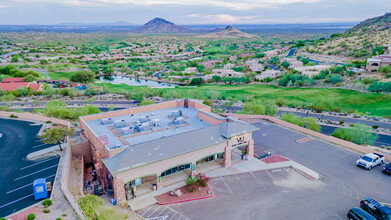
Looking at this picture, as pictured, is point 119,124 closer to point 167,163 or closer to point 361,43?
point 167,163

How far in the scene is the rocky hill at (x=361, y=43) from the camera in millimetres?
114500

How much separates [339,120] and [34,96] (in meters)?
80.8

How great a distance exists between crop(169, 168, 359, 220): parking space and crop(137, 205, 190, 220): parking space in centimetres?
55

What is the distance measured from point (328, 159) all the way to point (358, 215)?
40.0 ft

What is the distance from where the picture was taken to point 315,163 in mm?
34219

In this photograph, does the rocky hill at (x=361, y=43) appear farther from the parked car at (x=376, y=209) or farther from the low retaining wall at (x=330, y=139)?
the parked car at (x=376, y=209)

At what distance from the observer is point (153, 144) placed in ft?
94.9

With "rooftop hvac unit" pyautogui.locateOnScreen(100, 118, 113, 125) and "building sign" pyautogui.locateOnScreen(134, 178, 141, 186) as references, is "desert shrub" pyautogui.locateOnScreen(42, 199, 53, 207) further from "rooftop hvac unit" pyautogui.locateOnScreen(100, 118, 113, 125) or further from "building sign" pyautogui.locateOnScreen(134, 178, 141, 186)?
"rooftop hvac unit" pyautogui.locateOnScreen(100, 118, 113, 125)

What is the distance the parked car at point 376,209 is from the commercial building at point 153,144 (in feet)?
44.5

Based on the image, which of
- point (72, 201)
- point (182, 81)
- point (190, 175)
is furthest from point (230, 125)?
point (182, 81)

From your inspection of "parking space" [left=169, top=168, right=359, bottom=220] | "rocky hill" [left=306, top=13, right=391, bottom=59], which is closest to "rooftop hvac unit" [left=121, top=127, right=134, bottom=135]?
"parking space" [left=169, top=168, right=359, bottom=220]

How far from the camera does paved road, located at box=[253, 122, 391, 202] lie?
95.4 feet

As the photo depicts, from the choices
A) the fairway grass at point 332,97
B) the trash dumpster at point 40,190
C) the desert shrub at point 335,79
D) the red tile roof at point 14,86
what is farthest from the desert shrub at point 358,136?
the red tile roof at point 14,86

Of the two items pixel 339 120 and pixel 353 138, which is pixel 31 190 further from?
pixel 339 120
